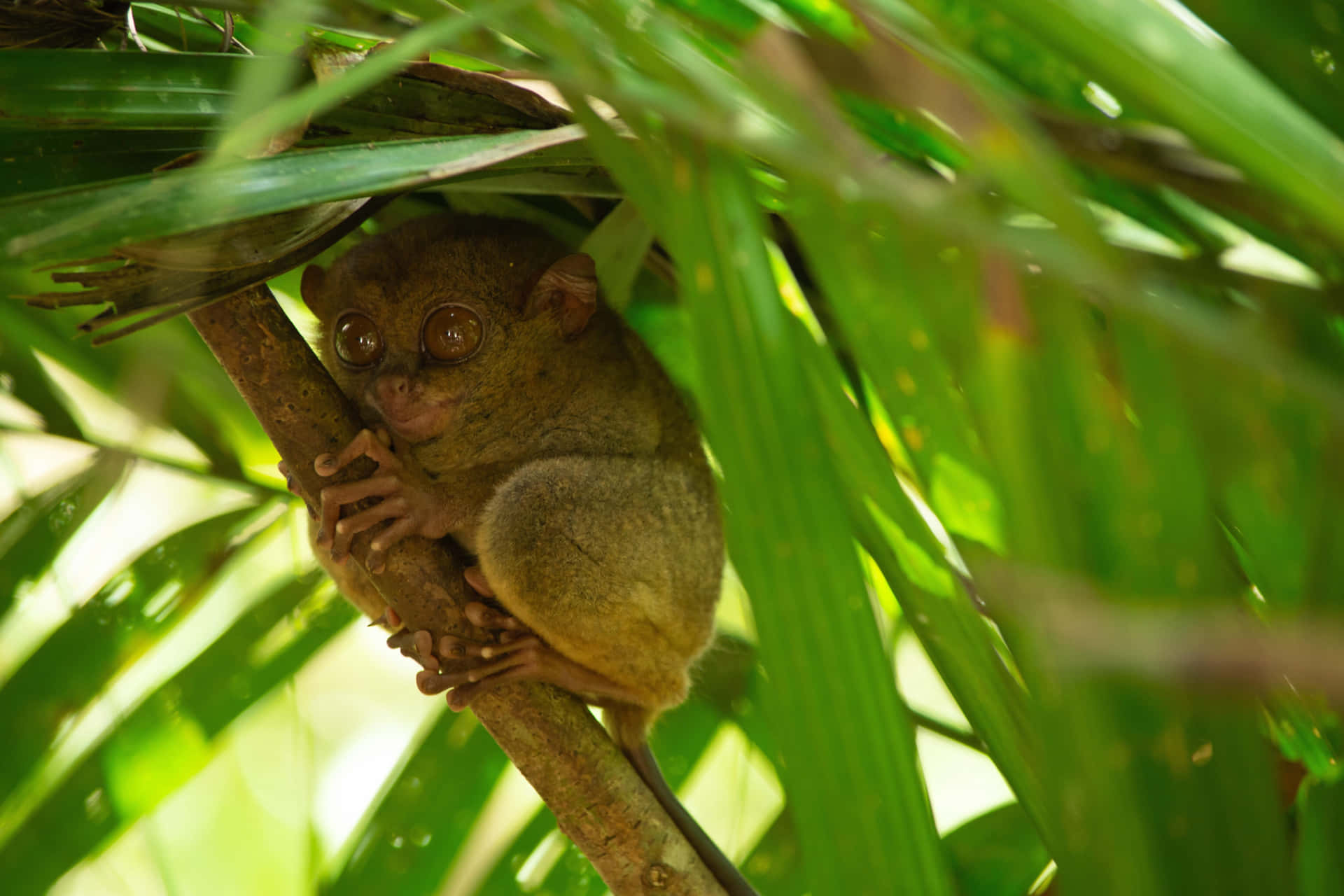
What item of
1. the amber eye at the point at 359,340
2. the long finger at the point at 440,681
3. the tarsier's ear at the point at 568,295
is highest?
the tarsier's ear at the point at 568,295

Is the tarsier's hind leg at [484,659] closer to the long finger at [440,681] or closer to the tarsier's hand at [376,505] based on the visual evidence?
the long finger at [440,681]

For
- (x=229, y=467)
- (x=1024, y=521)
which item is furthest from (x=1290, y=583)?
(x=229, y=467)

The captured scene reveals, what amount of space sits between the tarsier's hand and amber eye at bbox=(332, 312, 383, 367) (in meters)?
0.51

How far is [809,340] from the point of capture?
116 centimetres

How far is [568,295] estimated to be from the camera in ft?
9.16

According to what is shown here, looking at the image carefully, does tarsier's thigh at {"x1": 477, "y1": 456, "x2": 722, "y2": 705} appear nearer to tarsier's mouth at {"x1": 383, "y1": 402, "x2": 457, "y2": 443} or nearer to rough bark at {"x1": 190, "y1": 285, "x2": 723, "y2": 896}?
rough bark at {"x1": 190, "y1": 285, "x2": 723, "y2": 896}

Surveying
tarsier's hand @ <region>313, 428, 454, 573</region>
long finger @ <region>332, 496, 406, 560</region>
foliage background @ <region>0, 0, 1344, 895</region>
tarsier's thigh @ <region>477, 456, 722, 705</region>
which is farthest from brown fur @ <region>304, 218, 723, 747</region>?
foliage background @ <region>0, 0, 1344, 895</region>

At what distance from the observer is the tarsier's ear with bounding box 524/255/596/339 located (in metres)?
2.70

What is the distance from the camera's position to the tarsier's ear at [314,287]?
115 inches

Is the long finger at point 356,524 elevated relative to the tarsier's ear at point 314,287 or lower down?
lower down

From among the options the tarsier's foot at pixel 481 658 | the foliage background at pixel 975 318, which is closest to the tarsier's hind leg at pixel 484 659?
the tarsier's foot at pixel 481 658

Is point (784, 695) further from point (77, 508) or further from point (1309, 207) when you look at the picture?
point (77, 508)

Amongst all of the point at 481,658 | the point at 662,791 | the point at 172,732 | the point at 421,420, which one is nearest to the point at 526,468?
the point at 421,420

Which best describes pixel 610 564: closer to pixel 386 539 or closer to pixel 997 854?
pixel 386 539
